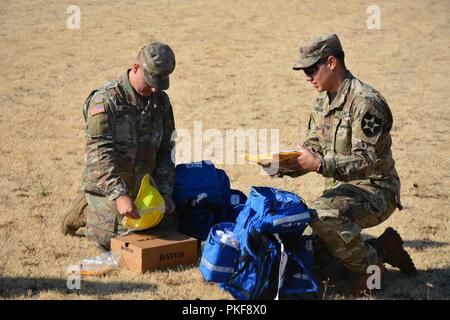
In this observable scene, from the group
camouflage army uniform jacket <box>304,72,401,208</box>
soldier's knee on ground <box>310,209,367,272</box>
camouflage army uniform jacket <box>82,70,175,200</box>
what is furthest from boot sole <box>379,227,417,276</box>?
camouflage army uniform jacket <box>82,70,175,200</box>

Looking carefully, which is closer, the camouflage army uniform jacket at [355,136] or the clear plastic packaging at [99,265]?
the camouflage army uniform jacket at [355,136]

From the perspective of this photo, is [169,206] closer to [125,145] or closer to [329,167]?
[125,145]

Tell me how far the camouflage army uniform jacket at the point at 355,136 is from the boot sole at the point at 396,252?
0.33 meters

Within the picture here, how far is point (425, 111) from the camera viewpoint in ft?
44.6

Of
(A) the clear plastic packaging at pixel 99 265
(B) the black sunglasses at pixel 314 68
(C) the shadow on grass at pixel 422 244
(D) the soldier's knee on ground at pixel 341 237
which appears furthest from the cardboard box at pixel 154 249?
(C) the shadow on grass at pixel 422 244

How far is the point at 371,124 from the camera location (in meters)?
5.43

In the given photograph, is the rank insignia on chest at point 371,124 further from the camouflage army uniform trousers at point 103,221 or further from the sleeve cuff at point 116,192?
the camouflage army uniform trousers at point 103,221

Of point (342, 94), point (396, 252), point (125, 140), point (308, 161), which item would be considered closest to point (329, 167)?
point (308, 161)

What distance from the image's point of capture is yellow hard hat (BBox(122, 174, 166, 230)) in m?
5.86

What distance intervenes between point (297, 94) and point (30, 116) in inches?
229

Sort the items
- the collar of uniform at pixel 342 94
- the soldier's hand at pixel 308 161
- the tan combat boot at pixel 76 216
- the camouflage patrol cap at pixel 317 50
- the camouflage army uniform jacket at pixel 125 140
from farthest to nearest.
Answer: the tan combat boot at pixel 76 216 < the camouflage army uniform jacket at pixel 125 140 < the collar of uniform at pixel 342 94 < the camouflage patrol cap at pixel 317 50 < the soldier's hand at pixel 308 161

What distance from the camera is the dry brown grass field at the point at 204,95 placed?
19.8 feet

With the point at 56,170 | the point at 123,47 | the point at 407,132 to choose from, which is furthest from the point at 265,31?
the point at 56,170

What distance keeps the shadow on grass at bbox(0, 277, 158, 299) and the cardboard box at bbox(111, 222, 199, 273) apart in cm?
25
